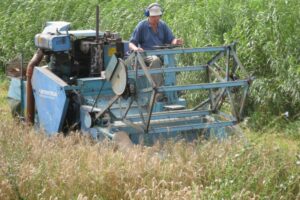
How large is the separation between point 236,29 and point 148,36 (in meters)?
1.63

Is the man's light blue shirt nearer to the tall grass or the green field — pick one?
the green field

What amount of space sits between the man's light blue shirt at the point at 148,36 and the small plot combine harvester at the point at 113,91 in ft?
0.84

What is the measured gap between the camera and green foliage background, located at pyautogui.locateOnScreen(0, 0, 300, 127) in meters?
9.12

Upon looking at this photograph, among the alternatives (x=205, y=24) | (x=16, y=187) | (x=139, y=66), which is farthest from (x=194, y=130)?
(x=205, y=24)

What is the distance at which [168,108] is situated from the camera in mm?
7848

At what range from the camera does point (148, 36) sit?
8.84 m

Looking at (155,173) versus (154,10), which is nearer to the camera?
(155,173)

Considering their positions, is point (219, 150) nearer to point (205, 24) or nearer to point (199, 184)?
point (199, 184)

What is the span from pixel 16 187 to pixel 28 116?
3.65 meters

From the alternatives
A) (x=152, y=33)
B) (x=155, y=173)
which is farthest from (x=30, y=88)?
(x=155, y=173)

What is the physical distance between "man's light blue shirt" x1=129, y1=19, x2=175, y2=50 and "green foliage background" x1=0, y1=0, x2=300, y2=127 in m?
1.33

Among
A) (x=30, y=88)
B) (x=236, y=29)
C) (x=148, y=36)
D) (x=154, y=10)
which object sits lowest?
(x=30, y=88)

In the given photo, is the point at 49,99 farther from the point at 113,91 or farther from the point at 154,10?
the point at 154,10

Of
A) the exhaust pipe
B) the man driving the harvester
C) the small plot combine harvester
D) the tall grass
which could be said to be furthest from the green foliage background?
the tall grass
